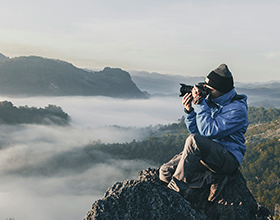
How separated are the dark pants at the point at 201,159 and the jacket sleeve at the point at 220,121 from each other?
0.61 feet

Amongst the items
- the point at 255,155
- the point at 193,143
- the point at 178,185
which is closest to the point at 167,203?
the point at 178,185

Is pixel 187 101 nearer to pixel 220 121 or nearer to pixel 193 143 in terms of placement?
pixel 220 121

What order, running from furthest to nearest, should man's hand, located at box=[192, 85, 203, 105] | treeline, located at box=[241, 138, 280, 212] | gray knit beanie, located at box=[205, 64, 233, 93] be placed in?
1. treeline, located at box=[241, 138, 280, 212]
2. gray knit beanie, located at box=[205, 64, 233, 93]
3. man's hand, located at box=[192, 85, 203, 105]

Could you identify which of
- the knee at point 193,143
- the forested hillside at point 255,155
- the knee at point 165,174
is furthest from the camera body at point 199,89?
the forested hillside at point 255,155

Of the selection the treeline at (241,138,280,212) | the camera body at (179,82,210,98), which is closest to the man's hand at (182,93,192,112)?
the camera body at (179,82,210,98)

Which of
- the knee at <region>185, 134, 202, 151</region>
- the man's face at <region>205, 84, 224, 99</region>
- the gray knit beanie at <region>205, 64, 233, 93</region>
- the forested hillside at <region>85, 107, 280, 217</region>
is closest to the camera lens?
the knee at <region>185, 134, 202, 151</region>

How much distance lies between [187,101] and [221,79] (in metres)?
0.77

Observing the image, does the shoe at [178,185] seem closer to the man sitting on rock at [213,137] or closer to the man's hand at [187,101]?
the man sitting on rock at [213,137]

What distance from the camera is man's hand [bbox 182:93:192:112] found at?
5.71 meters

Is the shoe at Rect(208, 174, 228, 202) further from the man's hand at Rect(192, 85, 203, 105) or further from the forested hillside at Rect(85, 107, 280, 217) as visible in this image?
the forested hillside at Rect(85, 107, 280, 217)

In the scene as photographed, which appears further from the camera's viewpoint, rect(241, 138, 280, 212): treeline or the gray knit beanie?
rect(241, 138, 280, 212): treeline

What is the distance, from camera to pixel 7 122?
19512 cm

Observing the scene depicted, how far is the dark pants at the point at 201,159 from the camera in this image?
5379 millimetres

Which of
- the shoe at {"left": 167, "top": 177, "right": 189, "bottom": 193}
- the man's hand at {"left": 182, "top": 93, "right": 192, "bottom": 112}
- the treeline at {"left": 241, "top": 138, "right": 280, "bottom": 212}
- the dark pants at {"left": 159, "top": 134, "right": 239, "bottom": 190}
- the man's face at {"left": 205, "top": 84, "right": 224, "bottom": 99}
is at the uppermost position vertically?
the man's face at {"left": 205, "top": 84, "right": 224, "bottom": 99}
